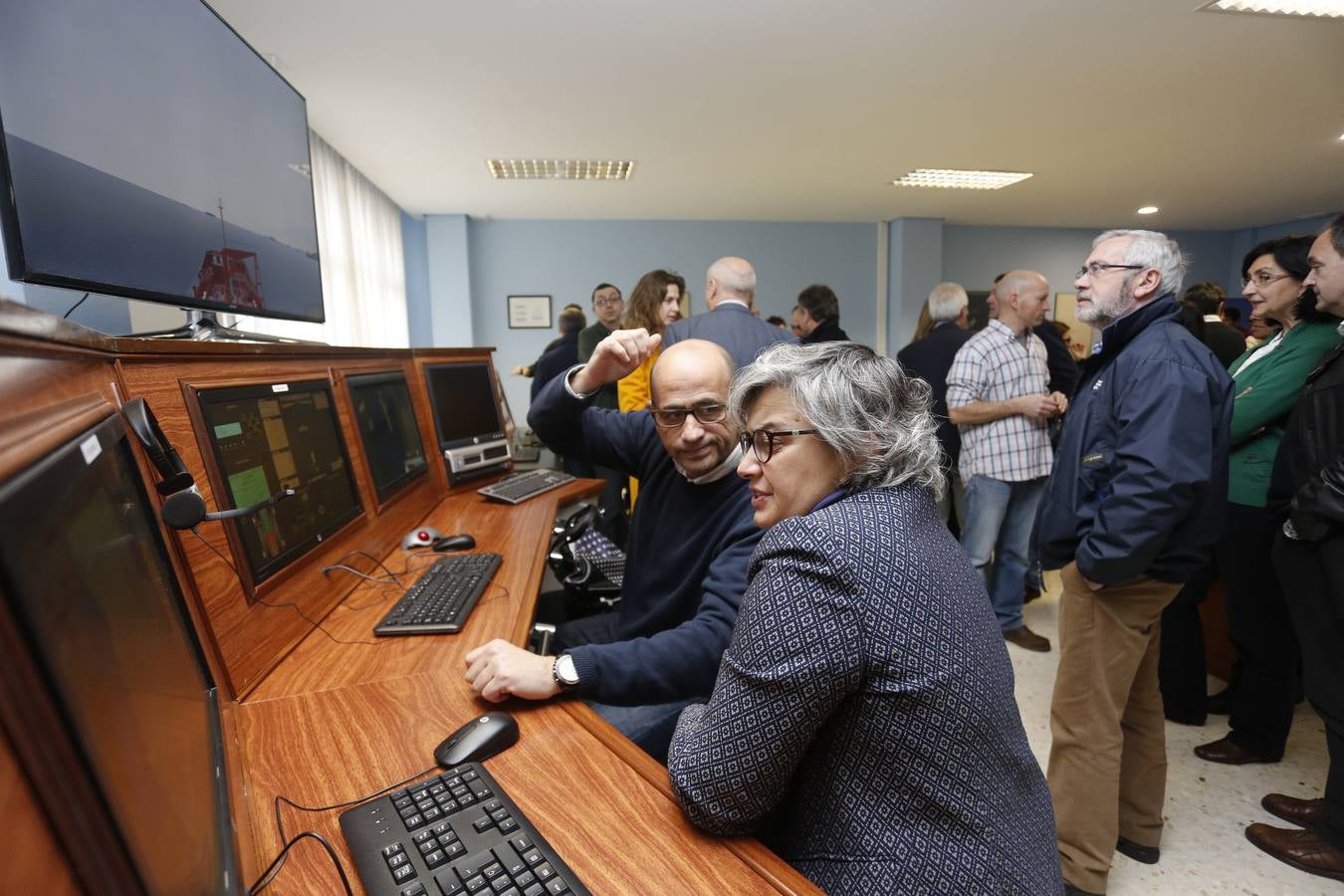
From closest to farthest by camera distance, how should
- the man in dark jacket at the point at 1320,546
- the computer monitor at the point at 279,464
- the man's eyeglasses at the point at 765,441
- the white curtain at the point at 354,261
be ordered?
the man's eyeglasses at the point at 765,441 → the computer monitor at the point at 279,464 → the man in dark jacket at the point at 1320,546 → the white curtain at the point at 354,261

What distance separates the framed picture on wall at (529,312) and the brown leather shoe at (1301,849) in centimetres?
704

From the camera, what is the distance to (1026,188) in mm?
6375

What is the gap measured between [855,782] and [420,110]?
4550mm

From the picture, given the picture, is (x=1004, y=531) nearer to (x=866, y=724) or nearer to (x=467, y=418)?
(x=467, y=418)

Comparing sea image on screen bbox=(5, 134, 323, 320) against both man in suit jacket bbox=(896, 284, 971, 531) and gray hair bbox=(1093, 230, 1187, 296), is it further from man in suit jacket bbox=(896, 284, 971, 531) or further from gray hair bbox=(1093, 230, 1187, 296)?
man in suit jacket bbox=(896, 284, 971, 531)

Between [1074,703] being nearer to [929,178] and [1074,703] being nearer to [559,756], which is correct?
[559,756]

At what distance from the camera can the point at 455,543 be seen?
170 cm

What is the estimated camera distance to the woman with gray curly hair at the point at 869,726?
0.73m

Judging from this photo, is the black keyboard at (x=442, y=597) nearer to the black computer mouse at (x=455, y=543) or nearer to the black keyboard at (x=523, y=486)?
the black computer mouse at (x=455, y=543)

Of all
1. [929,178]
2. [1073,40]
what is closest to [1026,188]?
[929,178]

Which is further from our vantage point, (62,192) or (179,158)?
(179,158)

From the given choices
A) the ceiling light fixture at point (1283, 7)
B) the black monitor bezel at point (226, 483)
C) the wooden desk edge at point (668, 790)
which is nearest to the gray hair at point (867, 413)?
the wooden desk edge at point (668, 790)

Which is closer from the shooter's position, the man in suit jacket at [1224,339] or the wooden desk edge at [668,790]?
the wooden desk edge at [668,790]

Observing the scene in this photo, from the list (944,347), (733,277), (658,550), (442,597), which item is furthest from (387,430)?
(944,347)
